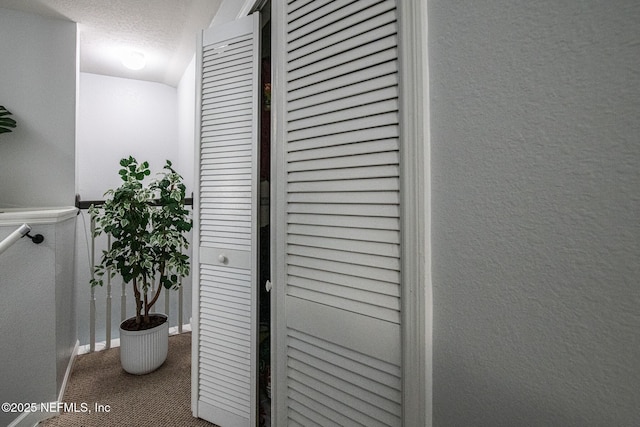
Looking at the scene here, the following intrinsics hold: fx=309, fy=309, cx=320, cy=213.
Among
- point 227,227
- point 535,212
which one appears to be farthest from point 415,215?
point 227,227

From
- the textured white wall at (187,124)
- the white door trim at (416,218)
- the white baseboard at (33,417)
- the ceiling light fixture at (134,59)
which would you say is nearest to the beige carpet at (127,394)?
the white baseboard at (33,417)

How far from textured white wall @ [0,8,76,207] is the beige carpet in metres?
1.28

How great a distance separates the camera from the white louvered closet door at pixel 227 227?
59.6 inches

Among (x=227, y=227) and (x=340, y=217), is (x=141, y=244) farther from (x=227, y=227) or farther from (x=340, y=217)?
(x=340, y=217)

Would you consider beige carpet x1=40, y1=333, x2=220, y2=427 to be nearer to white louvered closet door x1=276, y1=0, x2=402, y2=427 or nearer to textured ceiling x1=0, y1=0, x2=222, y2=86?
white louvered closet door x1=276, y1=0, x2=402, y2=427

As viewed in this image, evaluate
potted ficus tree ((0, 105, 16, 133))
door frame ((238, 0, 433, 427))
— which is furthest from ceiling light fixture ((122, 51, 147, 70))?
door frame ((238, 0, 433, 427))

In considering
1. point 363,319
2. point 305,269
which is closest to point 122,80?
point 305,269

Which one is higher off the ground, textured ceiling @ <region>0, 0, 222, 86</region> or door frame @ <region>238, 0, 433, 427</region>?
textured ceiling @ <region>0, 0, 222, 86</region>

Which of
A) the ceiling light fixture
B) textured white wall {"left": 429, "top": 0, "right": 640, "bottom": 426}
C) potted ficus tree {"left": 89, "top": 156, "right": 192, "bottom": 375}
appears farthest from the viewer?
the ceiling light fixture

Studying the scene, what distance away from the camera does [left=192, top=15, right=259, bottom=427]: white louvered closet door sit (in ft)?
4.97

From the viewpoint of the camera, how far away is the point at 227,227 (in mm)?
1595

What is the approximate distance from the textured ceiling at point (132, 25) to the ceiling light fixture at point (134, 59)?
0.16 ft

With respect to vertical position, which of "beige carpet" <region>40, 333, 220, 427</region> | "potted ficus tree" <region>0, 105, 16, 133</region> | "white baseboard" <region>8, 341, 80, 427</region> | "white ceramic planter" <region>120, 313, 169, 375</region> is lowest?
"beige carpet" <region>40, 333, 220, 427</region>

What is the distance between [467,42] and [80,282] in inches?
154
